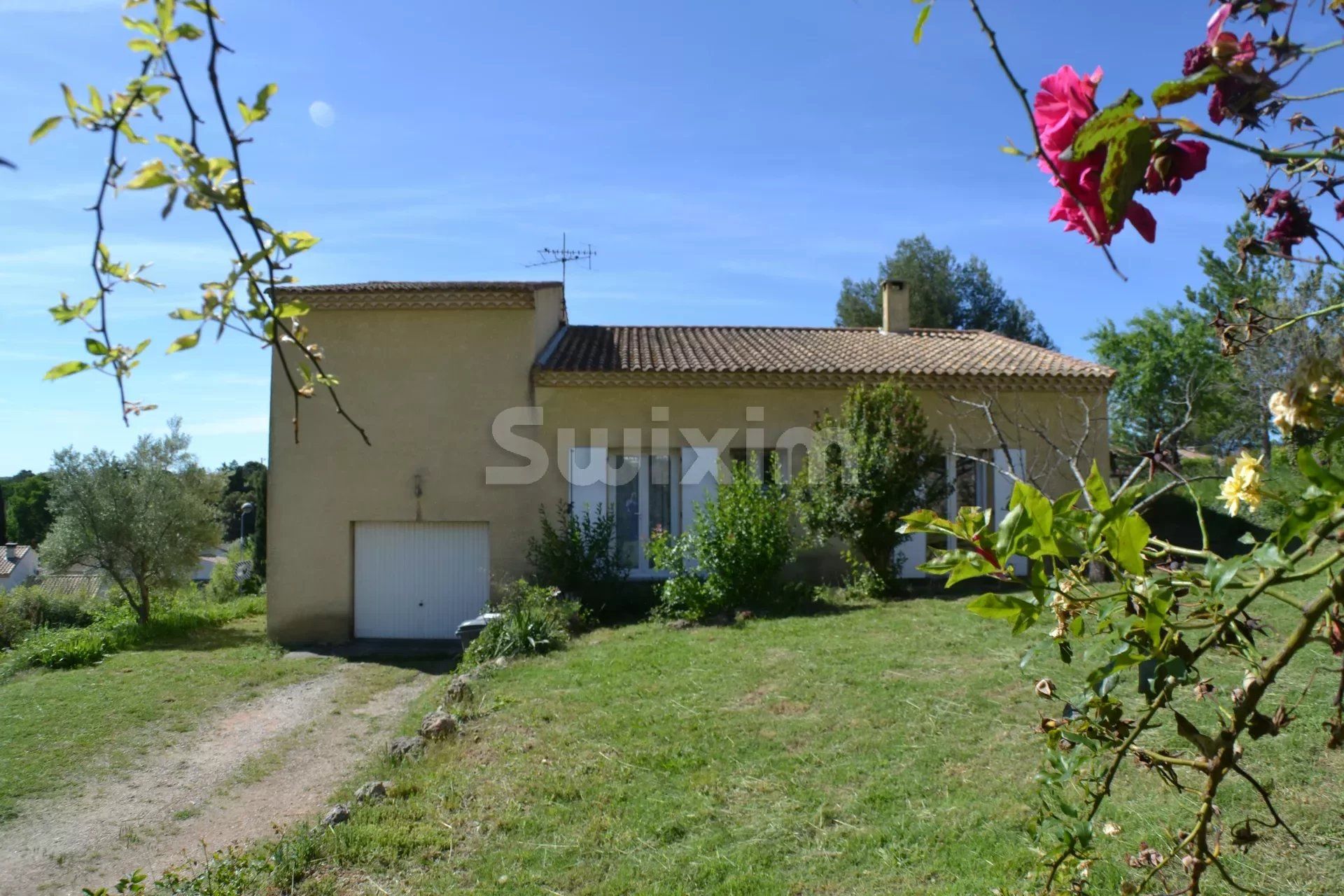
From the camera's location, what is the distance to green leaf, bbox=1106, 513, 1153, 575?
1.17 meters

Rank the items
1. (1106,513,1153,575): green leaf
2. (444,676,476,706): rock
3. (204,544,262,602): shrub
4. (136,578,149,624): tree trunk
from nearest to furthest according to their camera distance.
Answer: (1106,513,1153,575): green leaf < (444,676,476,706): rock < (136,578,149,624): tree trunk < (204,544,262,602): shrub

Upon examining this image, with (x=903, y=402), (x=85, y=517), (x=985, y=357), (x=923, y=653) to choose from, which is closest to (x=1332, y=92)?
(x=923, y=653)

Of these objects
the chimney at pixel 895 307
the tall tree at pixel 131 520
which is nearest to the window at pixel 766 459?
the chimney at pixel 895 307

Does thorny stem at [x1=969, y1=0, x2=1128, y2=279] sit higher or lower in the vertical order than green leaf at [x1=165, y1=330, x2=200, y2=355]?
higher

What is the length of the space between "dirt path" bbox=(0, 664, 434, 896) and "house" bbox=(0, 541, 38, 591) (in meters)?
24.4

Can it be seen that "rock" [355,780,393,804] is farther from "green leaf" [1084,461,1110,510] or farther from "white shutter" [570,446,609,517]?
"white shutter" [570,446,609,517]

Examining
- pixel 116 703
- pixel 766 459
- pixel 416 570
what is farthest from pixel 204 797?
pixel 766 459

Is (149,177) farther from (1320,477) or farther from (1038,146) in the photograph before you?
(1320,477)

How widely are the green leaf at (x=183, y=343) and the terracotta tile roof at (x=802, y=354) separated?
12.8 meters

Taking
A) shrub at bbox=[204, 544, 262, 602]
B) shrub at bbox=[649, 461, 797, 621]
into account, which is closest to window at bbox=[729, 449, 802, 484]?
shrub at bbox=[649, 461, 797, 621]

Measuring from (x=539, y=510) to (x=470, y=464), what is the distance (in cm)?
126

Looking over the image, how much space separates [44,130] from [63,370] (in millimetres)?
333

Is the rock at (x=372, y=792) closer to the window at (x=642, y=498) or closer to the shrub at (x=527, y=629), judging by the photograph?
the shrub at (x=527, y=629)

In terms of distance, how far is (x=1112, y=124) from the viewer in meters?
0.97
